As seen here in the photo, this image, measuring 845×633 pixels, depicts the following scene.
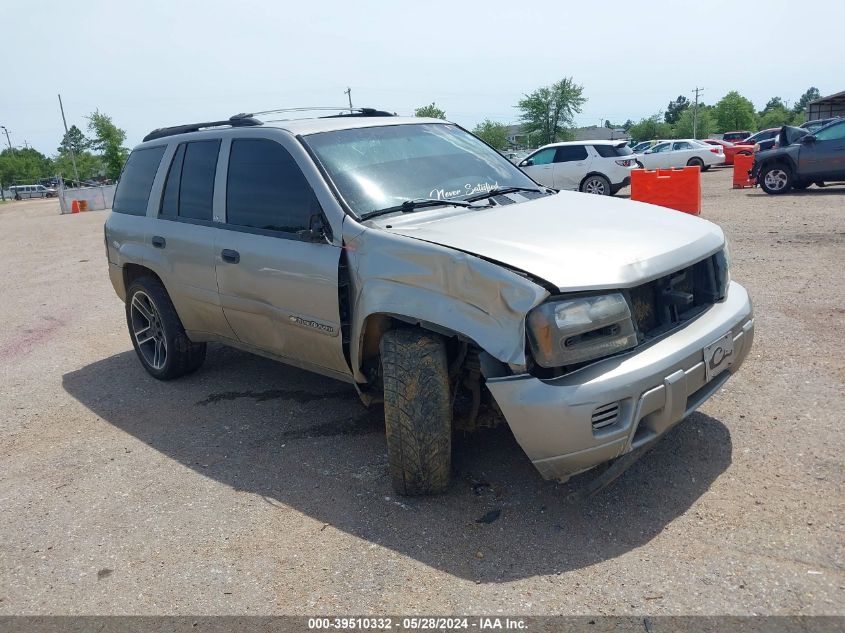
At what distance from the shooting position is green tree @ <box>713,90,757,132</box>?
100 meters

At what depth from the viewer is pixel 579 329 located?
9.67 ft

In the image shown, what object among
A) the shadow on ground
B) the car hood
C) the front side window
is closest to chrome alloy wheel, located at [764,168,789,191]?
the front side window

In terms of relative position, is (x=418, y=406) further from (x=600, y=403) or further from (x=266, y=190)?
(x=266, y=190)

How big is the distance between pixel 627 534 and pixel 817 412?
66.6 inches

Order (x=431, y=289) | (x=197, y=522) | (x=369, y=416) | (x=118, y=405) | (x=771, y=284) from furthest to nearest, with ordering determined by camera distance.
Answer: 1. (x=771, y=284)
2. (x=118, y=405)
3. (x=369, y=416)
4. (x=197, y=522)
5. (x=431, y=289)

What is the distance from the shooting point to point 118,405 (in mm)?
5305

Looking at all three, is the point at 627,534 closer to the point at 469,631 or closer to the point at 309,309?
the point at 469,631

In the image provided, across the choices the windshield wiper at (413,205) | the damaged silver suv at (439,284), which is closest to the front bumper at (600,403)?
the damaged silver suv at (439,284)

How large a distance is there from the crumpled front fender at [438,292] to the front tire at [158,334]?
2.16 m

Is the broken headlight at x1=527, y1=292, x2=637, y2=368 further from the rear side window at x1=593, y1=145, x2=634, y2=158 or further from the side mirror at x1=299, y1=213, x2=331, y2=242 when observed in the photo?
the rear side window at x1=593, y1=145, x2=634, y2=158

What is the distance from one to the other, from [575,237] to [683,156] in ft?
89.1

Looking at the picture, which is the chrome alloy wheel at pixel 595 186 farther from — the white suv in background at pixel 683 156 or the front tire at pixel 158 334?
the front tire at pixel 158 334

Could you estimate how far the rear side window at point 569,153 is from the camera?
713 inches

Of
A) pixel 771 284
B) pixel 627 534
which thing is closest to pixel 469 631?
pixel 627 534
